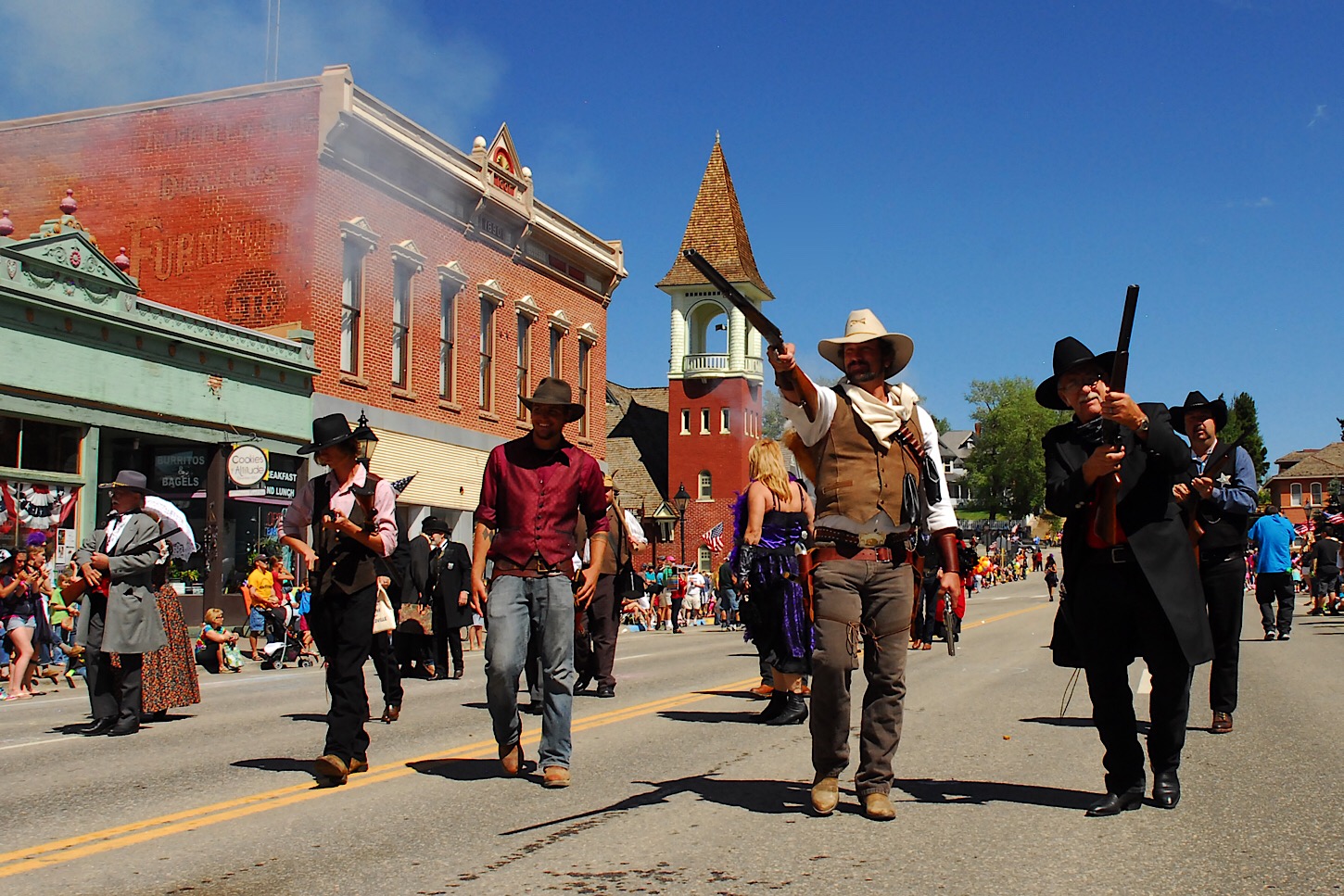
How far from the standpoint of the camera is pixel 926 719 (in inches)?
367

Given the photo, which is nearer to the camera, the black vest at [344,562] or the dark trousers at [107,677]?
the black vest at [344,562]

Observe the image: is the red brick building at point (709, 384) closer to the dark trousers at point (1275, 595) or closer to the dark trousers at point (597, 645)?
the dark trousers at point (1275, 595)

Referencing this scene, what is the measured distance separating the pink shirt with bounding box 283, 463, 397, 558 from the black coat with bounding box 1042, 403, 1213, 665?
3506 mm

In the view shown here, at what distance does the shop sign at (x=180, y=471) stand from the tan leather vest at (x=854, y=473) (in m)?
19.7

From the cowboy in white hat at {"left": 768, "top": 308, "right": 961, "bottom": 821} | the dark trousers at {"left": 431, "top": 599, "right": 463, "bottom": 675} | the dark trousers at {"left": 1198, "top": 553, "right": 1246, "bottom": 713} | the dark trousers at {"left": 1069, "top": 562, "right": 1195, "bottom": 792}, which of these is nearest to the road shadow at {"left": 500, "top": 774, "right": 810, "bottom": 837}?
the cowboy in white hat at {"left": 768, "top": 308, "right": 961, "bottom": 821}

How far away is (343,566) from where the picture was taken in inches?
279

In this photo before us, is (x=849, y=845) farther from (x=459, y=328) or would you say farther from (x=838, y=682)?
(x=459, y=328)

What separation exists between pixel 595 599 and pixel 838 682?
273 inches

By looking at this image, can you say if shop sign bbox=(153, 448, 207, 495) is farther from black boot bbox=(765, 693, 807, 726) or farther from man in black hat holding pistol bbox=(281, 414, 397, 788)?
man in black hat holding pistol bbox=(281, 414, 397, 788)

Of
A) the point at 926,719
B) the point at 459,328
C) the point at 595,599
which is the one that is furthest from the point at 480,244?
Result: the point at 926,719

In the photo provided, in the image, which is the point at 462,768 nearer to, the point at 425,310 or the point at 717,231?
the point at 425,310

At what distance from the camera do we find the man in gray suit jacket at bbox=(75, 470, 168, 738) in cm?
944

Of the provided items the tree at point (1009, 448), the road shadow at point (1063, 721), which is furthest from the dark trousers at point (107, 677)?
the tree at point (1009, 448)

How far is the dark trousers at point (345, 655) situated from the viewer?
22.6 feet
